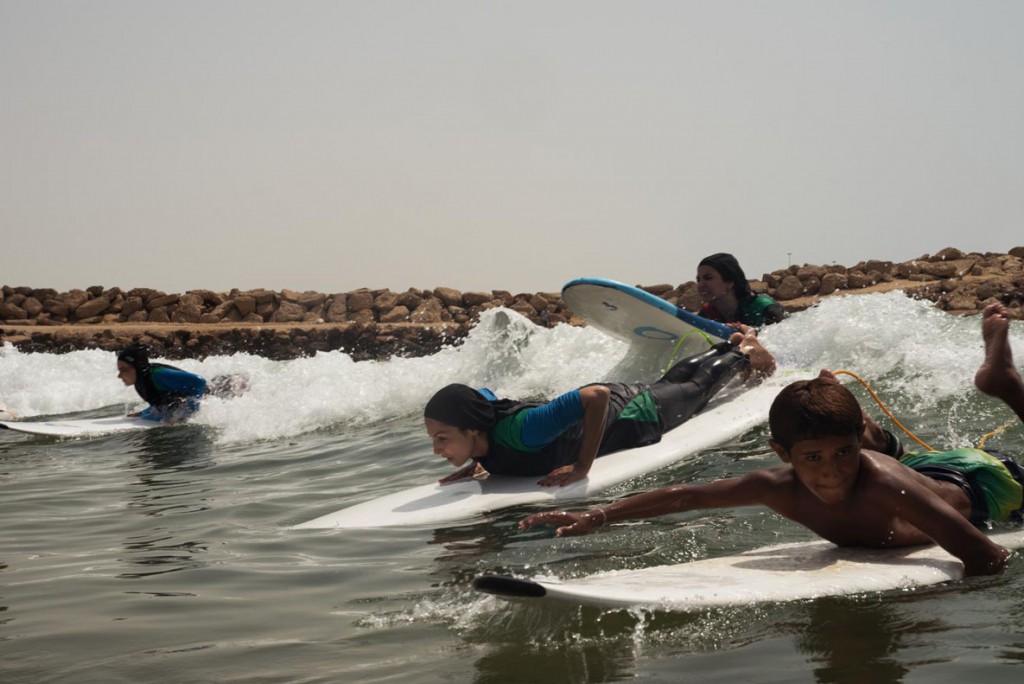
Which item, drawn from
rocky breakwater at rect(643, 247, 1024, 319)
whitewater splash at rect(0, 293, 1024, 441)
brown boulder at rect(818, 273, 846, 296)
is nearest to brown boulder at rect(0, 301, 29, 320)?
whitewater splash at rect(0, 293, 1024, 441)

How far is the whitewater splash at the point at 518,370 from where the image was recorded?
7.73 meters

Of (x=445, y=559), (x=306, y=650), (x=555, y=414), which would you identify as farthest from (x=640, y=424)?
(x=306, y=650)

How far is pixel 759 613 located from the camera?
3000 millimetres

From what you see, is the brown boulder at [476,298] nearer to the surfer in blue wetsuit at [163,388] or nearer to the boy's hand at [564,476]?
the surfer in blue wetsuit at [163,388]

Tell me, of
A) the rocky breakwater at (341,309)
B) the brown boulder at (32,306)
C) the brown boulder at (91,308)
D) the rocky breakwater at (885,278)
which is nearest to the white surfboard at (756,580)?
the rocky breakwater at (341,309)

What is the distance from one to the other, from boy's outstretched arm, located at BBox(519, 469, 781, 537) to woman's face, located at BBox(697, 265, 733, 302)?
166 inches

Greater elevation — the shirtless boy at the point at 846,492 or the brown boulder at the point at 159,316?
the brown boulder at the point at 159,316

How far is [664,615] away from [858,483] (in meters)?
0.81

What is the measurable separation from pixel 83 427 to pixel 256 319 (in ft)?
42.7

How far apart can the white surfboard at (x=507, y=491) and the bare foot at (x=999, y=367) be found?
188 centimetres

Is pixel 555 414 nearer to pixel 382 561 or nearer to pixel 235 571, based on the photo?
pixel 382 561

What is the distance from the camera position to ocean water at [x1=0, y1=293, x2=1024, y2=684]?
8.95 ft

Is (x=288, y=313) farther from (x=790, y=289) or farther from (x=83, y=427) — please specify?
(x=83, y=427)

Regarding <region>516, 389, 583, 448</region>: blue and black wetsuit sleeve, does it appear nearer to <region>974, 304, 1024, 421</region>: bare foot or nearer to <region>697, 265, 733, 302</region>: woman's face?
<region>974, 304, 1024, 421</region>: bare foot
